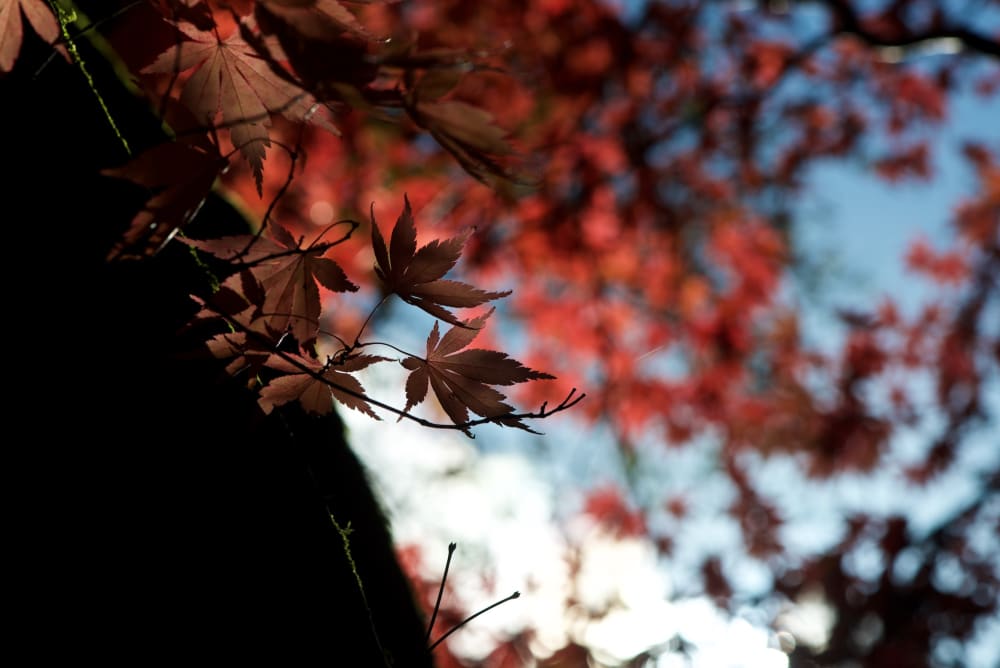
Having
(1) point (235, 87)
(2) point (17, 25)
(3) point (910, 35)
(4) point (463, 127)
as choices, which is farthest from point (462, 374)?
(3) point (910, 35)

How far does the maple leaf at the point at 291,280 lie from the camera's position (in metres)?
0.64

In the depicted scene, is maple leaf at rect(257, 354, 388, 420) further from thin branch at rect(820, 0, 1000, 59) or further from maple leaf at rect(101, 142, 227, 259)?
thin branch at rect(820, 0, 1000, 59)

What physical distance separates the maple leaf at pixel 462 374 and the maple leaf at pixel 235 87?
243mm

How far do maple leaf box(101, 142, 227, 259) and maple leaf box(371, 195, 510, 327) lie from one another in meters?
0.18

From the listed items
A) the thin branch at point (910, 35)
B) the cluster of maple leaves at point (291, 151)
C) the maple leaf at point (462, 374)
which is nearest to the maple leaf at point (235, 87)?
the cluster of maple leaves at point (291, 151)

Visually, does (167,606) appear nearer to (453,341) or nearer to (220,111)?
(453,341)

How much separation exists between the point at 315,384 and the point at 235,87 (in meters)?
0.32

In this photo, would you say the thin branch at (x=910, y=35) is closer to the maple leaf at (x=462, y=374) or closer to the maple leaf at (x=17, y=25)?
the maple leaf at (x=462, y=374)

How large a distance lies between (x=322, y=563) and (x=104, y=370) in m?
0.28

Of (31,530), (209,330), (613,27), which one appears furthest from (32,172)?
(613,27)

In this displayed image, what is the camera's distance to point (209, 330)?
628 mm

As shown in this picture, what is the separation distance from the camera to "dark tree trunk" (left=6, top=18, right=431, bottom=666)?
50cm

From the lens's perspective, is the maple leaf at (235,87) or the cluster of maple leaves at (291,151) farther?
the maple leaf at (235,87)

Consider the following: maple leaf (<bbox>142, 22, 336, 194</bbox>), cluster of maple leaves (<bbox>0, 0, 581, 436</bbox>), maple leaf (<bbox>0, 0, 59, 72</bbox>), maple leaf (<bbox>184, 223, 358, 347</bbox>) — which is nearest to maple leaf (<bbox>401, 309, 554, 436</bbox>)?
cluster of maple leaves (<bbox>0, 0, 581, 436</bbox>)
